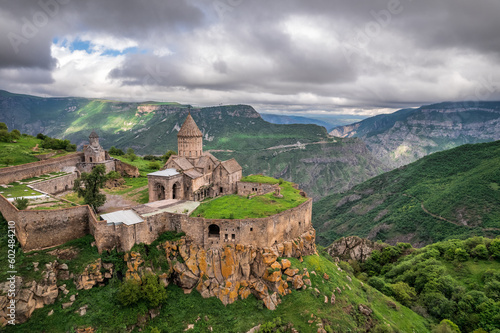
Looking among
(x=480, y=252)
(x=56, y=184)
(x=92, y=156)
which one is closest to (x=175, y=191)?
(x=56, y=184)

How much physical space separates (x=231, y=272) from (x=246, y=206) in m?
8.43

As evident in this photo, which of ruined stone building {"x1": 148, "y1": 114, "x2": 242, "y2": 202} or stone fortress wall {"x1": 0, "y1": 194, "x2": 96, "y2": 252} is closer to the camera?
stone fortress wall {"x1": 0, "y1": 194, "x2": 96, "y2": 252}

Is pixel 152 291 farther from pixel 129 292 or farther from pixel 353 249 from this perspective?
pixel 353 249

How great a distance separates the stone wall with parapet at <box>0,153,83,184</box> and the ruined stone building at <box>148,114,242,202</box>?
1813 centimetres

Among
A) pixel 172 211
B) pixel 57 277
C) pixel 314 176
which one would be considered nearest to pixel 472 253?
pixel 172 211

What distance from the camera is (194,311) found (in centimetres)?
2984

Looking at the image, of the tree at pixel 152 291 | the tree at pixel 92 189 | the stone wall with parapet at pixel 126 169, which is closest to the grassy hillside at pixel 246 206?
the tree at pixel 152 291

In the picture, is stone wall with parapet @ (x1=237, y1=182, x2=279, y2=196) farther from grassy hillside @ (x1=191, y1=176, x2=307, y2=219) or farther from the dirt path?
the dirt path

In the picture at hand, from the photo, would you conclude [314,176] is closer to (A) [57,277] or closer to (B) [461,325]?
(B) [461,325]

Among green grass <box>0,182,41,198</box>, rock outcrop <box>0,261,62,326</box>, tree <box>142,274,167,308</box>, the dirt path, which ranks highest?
green grass <box>0,182,41,198</box>

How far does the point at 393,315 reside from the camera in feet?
122

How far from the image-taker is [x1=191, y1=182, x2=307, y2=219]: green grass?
33.8 metres

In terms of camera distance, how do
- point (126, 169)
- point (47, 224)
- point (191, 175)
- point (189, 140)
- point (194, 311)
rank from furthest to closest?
point (126, 169) → point (189, 140) → point (191, 175) → point (194, 311) → point (47, 224)

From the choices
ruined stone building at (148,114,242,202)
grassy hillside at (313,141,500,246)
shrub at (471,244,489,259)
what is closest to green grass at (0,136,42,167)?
ruined stone building at (148,114,242,202)
